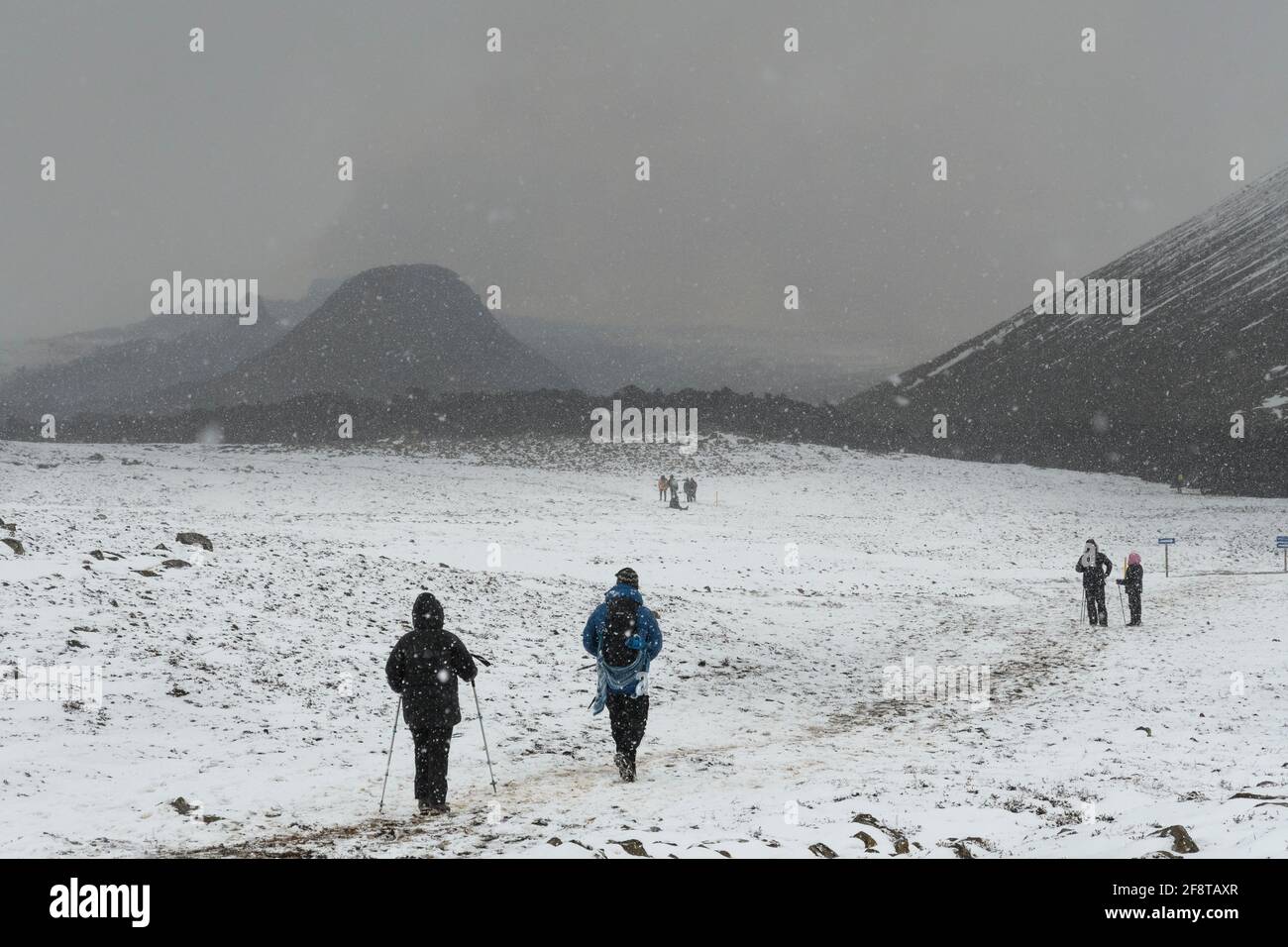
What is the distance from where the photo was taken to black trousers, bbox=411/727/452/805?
800 centimetres

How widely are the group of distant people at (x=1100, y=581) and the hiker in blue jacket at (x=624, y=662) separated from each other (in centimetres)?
1383

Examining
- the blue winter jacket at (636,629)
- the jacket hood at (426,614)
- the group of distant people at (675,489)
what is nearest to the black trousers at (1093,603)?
the blue winter jacket at (636,629)

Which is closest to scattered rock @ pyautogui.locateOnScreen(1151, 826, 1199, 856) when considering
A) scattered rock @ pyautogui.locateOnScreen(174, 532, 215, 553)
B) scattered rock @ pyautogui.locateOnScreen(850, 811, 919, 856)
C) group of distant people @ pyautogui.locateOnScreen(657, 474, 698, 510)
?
scattered rock @ pyautogui.locateOnScreen(850, 811, 919, 856)

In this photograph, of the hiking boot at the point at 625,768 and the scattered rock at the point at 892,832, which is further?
the hiking boot at the point at 625,768

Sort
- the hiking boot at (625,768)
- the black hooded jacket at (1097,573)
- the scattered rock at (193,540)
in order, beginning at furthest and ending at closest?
the black hooded jacket at (1097,573), the scattered rock at (193,540), the hiking boot at (625,768)

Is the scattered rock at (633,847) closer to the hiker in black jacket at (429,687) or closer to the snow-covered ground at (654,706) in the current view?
the snow-covered ground at (654,706)

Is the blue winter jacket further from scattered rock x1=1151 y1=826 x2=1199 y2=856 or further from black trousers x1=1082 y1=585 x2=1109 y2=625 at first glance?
black trousers x1=1082 y1=585 x2=1109 y2=625

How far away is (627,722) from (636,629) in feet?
2.93

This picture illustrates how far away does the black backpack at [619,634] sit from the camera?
914 cm

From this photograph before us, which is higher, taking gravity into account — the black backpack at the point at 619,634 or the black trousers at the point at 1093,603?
the black backpack at the point at 619,634

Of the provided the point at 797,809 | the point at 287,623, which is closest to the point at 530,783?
the point at 797,809

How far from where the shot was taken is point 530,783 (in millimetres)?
9070

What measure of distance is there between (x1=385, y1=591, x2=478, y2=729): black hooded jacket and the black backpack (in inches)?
54.2

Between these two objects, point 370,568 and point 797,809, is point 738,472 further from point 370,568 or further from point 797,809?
point 797,809
